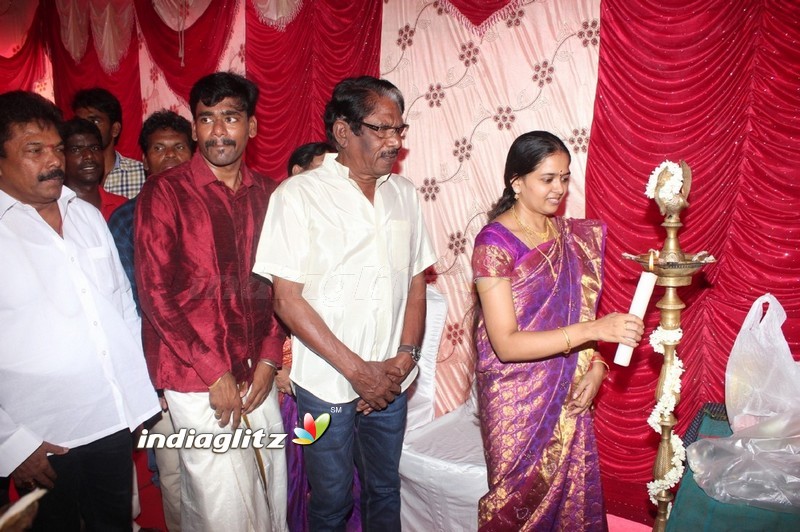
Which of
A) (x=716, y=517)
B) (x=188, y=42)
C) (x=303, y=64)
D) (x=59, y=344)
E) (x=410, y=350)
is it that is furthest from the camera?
(x=188, y=42)

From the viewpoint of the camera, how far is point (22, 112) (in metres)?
1.36

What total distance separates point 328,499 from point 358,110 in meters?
1.19

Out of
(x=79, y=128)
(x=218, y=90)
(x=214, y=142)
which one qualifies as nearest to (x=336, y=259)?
(x=214, y=142)

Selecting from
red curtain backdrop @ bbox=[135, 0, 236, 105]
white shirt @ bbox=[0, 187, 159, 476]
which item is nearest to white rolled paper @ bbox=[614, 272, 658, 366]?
white shirt @ bbox=[0, 187, 159, 476]

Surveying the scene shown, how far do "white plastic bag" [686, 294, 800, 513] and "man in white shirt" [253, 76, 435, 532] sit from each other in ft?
2.96

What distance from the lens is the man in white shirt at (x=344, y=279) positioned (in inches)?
66.3

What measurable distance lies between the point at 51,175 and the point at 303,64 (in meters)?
2.49

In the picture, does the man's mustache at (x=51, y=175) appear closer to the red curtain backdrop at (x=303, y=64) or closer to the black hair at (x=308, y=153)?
the black hair at (x=308, y=153)

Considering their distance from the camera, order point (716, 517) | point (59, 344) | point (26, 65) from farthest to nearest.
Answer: point (26, 65), point (59, 344), point (716, 517)

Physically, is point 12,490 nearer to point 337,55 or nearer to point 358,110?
point 358,110

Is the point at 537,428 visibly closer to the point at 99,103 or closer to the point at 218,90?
the point at 218,90

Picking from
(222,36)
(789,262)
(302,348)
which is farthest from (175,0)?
(789,262)

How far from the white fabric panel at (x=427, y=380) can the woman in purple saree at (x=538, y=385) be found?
95 cm

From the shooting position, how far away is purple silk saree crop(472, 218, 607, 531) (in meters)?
1.68
